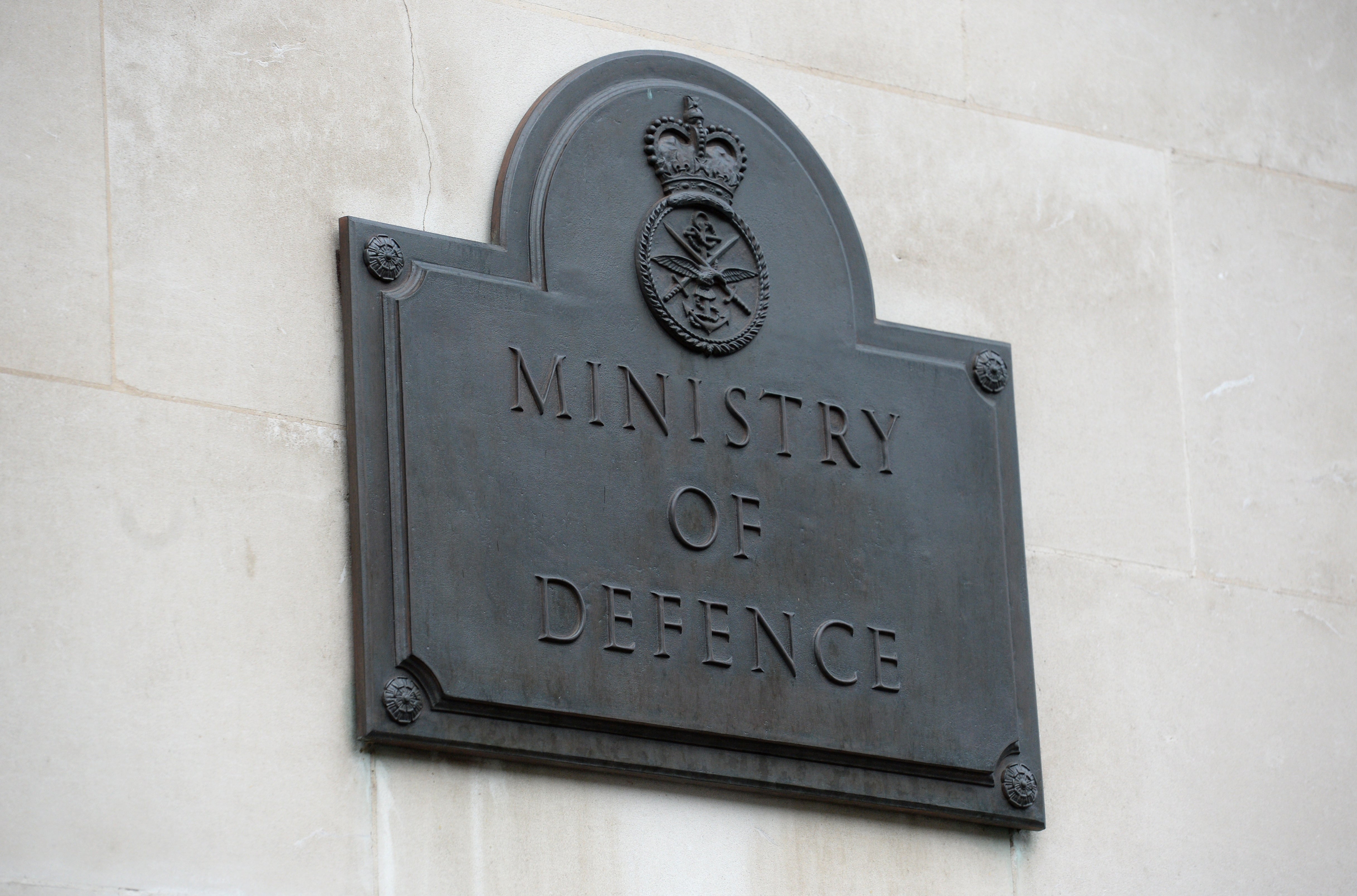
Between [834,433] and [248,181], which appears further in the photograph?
[834,433]

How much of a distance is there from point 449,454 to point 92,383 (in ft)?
2.76

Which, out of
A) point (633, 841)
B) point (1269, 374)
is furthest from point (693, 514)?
point (1269, 374)

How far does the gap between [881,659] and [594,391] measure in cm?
102

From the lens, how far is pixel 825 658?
5828 millimetres

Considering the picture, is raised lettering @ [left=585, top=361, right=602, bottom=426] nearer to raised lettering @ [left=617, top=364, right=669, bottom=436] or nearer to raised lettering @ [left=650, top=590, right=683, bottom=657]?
raised lettering @ [left=617, top=364, right=669, bottom=436]

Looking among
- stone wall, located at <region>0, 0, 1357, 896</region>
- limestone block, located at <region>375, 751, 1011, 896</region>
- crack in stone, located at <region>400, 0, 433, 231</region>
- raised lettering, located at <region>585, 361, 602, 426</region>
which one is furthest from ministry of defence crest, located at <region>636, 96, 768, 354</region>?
limestone block, located at <region>375, 751, 1011, 896</region>

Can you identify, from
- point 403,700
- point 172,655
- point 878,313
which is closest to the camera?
point 172,655

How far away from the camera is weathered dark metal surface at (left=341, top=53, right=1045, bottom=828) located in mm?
5406

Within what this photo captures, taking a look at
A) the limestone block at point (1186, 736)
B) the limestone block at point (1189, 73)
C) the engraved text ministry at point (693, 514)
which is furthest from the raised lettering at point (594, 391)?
the limestone block at point (1189, 73)

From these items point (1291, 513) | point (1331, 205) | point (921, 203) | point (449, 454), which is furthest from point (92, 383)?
point (1331, 205)

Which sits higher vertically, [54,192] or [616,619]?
[54,192]

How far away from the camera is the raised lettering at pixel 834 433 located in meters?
6.07

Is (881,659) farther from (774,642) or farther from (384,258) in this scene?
(384,258)

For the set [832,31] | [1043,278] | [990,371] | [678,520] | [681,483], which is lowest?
[678,520]
